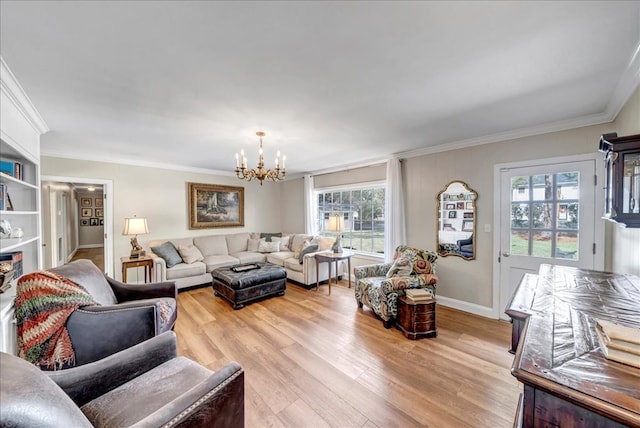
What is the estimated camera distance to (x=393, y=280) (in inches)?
112

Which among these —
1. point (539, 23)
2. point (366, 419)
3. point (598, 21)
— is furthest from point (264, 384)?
point (598, 21)

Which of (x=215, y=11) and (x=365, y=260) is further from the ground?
(x=215, y=11)

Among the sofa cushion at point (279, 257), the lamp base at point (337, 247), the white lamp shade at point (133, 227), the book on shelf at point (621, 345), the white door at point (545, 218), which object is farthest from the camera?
the sofa cushion at point (279, 257)

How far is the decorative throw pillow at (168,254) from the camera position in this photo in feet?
13.9

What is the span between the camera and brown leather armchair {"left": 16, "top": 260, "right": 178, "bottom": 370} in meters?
1.56

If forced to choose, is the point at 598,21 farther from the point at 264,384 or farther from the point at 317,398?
the point at 264,384

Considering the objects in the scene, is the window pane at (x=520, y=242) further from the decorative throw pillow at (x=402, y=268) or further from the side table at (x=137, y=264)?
the side table at (x=137, y=264)

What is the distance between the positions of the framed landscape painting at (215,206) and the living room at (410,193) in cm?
14

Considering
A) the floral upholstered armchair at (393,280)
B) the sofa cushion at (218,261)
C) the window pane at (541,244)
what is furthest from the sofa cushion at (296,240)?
the window pane at (541,244)

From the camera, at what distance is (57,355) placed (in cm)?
146

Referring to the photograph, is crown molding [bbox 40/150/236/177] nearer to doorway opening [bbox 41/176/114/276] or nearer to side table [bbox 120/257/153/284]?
doorway opening [bbox 41/176/114/276]

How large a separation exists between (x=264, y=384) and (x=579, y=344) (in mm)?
1970

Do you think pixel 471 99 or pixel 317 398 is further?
pixel 471 99

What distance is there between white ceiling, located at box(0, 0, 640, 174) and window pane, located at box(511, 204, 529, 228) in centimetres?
90
